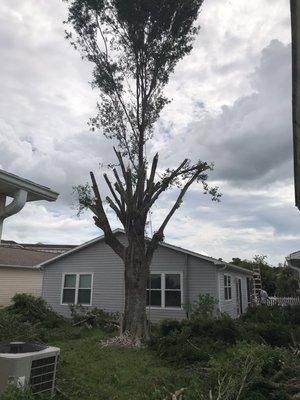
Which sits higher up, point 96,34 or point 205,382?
point 96,34

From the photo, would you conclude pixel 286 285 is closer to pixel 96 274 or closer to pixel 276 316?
pixel 96 274

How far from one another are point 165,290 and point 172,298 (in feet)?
1.69

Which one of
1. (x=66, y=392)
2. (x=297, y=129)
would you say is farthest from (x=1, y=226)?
(x=297, y=129)

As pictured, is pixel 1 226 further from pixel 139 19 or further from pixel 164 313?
pixel 164 313

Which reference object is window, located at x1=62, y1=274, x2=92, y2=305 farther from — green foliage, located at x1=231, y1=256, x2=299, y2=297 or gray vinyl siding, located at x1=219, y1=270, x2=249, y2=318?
green foliage, located at x1=231, y1=256, x2=299, y2=297

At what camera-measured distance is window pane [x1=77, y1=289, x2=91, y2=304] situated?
1953 cm

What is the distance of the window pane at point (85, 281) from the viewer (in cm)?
1983

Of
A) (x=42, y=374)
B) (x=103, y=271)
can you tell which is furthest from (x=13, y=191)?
(x=103, y=271)

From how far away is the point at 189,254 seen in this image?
17.9 metres

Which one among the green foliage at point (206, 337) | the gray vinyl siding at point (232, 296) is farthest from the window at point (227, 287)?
the green foliage at point (206, 337)

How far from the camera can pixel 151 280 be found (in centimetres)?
1859

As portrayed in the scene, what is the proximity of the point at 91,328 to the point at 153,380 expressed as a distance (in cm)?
900

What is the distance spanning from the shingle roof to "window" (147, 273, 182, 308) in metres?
9.59

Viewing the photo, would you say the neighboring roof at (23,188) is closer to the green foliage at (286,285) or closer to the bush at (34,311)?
the bush at (34,311)
